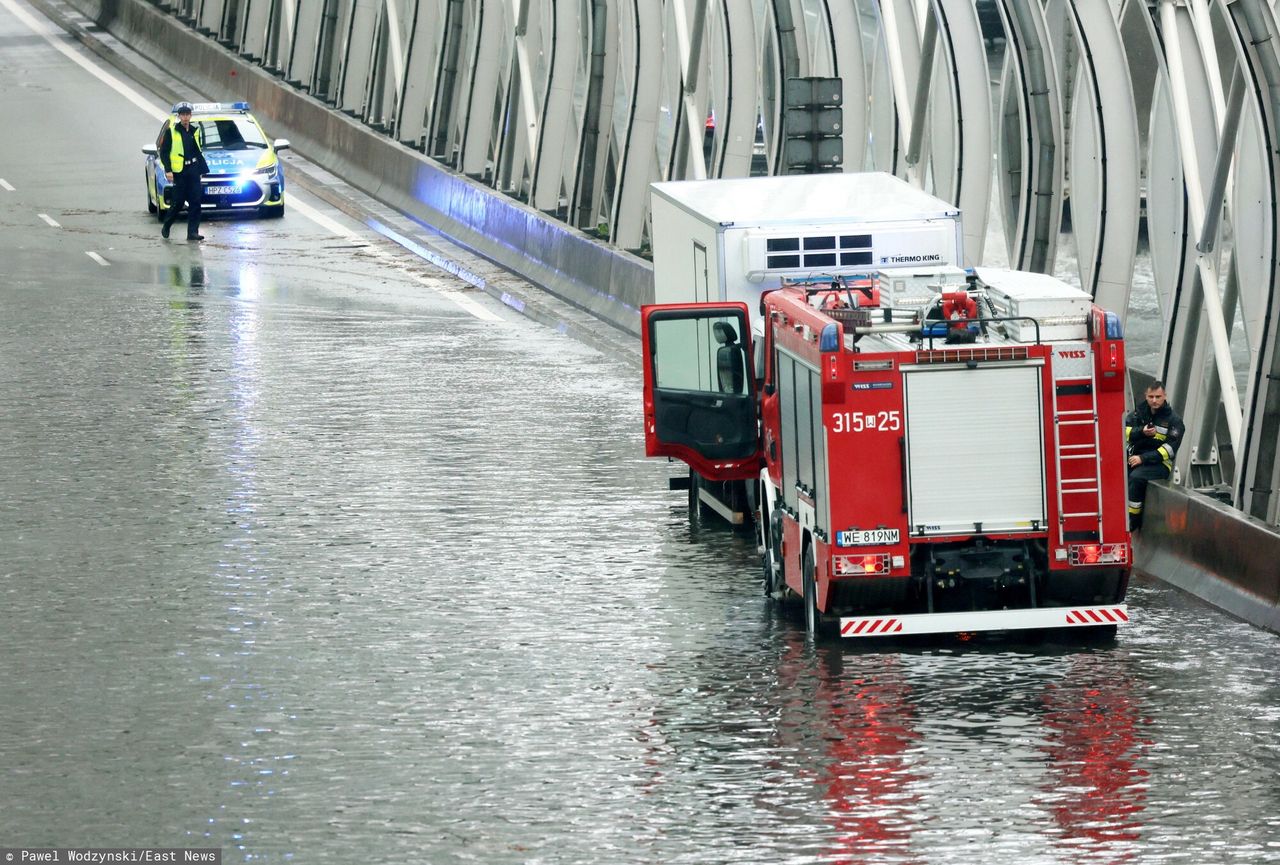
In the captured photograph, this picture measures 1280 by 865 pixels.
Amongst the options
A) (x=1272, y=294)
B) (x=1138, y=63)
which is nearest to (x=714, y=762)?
(x=1272, y=294)

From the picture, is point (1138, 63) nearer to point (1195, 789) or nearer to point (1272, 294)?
point (1272, 294)

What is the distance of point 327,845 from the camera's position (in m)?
11.5

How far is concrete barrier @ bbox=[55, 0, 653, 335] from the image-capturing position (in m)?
31.8

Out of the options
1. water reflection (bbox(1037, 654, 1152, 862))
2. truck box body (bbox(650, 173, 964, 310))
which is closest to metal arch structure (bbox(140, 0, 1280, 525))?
truck box body (bbox(650, 173, 964, 310))

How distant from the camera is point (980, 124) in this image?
24766mm

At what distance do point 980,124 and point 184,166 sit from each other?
16.0 meters

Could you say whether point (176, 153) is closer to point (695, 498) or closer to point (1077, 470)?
point (695, 498)

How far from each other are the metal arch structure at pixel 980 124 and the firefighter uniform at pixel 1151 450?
0.43 meters

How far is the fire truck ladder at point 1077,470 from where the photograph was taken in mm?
15797

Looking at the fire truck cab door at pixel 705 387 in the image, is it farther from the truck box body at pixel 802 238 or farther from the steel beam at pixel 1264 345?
the steel beam at pixel 1264 345

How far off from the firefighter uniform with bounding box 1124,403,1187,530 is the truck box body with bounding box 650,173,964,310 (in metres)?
1.87

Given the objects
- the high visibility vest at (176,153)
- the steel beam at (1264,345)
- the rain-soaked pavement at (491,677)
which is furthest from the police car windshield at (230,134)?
the steel beam at (1264,345)

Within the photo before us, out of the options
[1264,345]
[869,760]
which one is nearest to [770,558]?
[1264,345]

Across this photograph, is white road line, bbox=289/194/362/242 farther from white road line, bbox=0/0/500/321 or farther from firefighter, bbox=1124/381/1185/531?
firefighter, bbox=1124/381/1185/531
